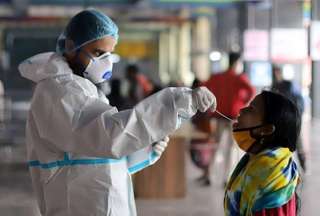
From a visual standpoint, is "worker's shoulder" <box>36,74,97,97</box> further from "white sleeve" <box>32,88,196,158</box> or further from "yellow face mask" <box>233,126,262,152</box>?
"yellow face mask" <box>233,126,262,152</box>

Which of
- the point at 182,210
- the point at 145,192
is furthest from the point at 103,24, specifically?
the point at 145,192

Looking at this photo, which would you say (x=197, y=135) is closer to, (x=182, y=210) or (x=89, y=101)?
(x=182, y=210)

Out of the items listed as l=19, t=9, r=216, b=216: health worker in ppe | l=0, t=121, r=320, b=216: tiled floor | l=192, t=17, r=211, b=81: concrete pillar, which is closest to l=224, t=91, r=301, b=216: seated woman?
l=19, t=9, r=216, b=216: health worker in ppe

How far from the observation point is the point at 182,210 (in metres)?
7.67

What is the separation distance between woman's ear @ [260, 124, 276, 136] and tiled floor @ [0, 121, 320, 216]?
4697 mm

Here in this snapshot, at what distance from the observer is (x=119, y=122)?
99.0 inches

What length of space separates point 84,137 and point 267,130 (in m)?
0.71

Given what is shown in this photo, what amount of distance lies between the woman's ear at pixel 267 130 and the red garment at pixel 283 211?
0.84ft

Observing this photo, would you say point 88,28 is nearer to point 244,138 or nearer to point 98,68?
point 98,68

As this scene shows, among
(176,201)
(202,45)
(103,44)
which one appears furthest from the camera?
(202,45)

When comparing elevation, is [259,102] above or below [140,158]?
above

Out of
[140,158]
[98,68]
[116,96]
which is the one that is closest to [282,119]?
[140,158]

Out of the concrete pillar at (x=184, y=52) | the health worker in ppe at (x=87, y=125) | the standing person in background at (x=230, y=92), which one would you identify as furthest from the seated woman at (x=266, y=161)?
the concrete pillar at (x=184, y=52)

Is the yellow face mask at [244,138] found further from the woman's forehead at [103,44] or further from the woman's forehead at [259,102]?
the woman's forehead at [103,44]
